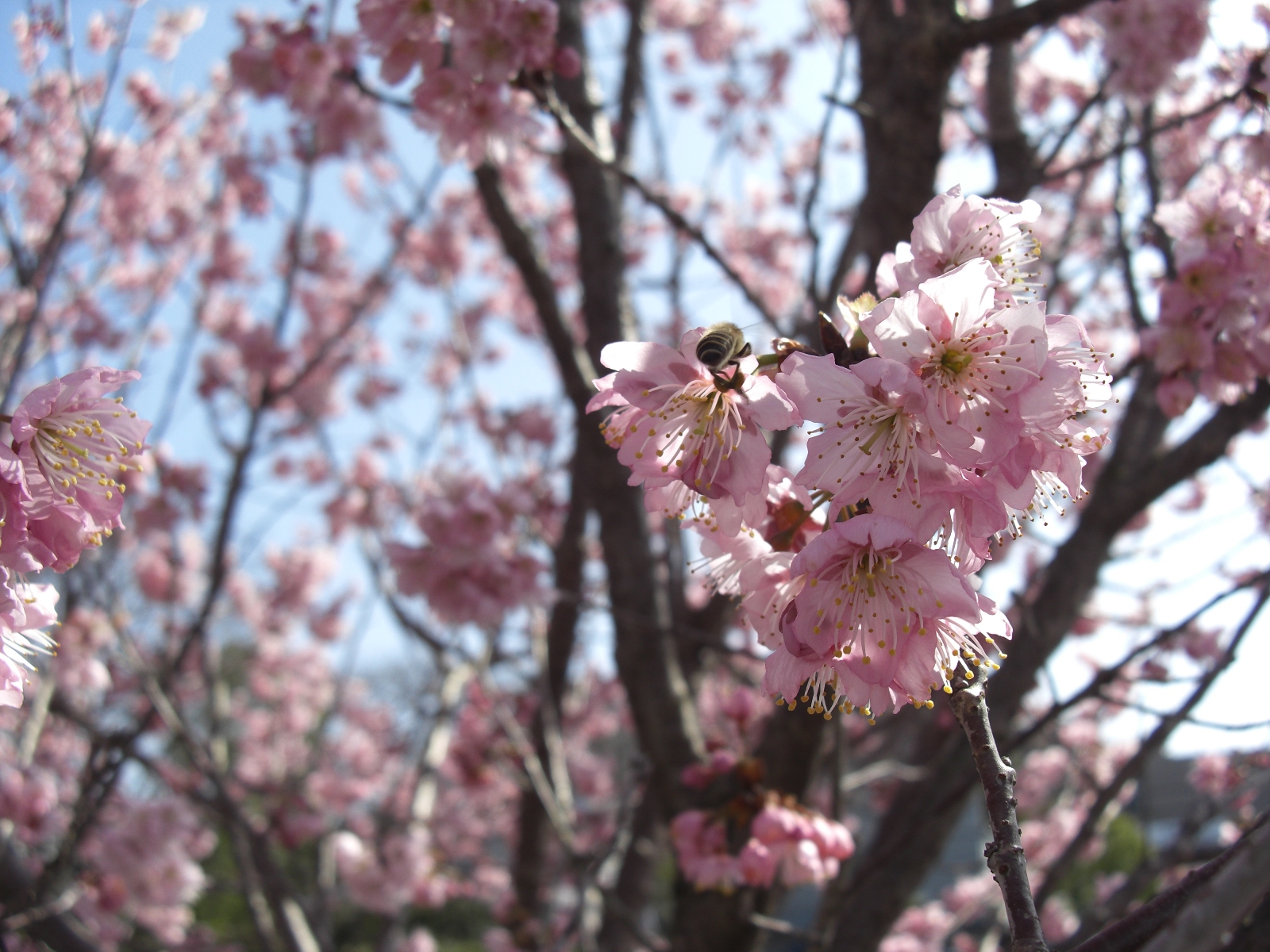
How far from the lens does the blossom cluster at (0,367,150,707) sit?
3.42 ft

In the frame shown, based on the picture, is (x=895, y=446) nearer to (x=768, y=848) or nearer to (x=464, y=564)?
(x=768, y=848)

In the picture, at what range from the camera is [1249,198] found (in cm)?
169

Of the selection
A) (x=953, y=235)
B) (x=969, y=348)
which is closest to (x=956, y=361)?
(x=969, y=348)

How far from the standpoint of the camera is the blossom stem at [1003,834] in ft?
2.55

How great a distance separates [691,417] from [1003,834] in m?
0.55

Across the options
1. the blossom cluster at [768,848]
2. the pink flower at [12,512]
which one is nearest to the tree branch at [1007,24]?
the blossom cluster at [768,848]

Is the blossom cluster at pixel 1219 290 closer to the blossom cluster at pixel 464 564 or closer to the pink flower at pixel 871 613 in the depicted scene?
the pink flower at pixel 871 613

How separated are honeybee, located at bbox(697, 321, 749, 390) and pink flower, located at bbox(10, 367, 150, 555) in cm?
70

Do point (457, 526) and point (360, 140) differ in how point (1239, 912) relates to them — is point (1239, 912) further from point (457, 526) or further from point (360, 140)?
point (360, 140)

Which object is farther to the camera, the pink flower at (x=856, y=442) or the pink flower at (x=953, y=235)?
the pink flower at (x=953, y=235)

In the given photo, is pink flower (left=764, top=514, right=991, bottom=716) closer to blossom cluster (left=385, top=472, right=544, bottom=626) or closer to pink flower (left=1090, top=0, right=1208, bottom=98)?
blossom cluster (left=385, top=472, right=544, bottom=626)

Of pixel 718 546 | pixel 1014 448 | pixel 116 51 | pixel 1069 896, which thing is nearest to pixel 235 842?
pixel 718 546

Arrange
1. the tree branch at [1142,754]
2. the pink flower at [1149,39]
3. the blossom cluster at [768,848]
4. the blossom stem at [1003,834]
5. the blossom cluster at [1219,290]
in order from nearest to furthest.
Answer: the blossom stem at [1003,834]
the tree branch at [1142,754]
the blossom cluster at [1219,290]
the blossom cluster at [768,848]
the pink flower at [1149,39]

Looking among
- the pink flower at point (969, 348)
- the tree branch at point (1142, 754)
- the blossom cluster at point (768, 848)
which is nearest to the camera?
the pink flower at point (969, 348)
